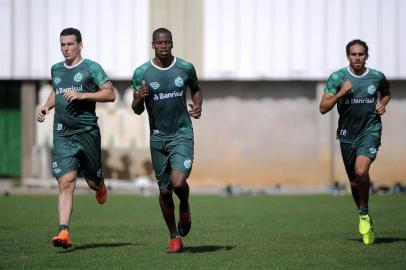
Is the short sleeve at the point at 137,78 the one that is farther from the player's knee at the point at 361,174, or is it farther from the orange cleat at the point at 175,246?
the player's knee at the point at 361,174

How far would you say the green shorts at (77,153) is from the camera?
13.2m

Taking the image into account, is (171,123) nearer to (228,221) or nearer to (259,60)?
(228,221)

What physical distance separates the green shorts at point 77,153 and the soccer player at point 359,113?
2.82m

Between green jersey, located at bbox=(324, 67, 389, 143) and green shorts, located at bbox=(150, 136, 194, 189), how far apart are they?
226 centimetres

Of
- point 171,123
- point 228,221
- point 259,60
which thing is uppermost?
point 259,60

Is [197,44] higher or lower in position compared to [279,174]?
higher

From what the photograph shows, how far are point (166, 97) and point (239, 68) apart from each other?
1808 cm

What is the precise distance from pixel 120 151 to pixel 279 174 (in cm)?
442

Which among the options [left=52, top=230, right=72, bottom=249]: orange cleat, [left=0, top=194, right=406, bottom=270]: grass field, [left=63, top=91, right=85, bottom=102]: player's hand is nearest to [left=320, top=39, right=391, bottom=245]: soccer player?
[left=0, top=194, right=406, bottom=270]: grass field

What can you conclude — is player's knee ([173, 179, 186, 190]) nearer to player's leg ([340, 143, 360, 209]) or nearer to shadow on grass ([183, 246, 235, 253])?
shadow on grass ([183, 246, 235, 253])

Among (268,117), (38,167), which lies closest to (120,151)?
(38,167)

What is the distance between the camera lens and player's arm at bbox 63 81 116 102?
1280 centimetres

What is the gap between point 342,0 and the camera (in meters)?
30.2

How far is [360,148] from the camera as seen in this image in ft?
45.6
